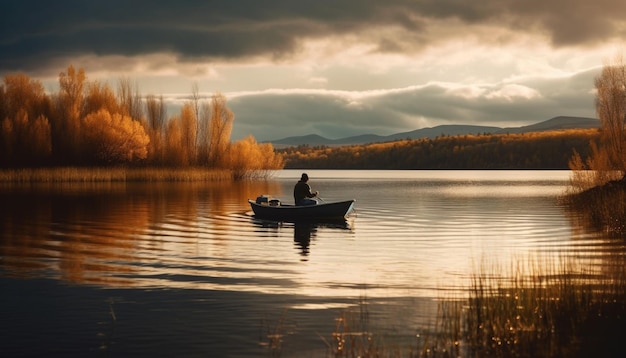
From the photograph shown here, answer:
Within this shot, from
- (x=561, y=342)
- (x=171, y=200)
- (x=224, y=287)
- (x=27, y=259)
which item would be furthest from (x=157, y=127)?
(x=561, y=342)

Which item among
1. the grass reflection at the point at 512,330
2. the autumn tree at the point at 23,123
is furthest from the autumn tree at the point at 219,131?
the grass reflection at the point at 512,330

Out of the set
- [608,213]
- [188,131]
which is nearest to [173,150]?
[188,131]

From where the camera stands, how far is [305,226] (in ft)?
105

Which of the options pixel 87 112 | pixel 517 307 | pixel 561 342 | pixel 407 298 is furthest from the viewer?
pixel 87 112

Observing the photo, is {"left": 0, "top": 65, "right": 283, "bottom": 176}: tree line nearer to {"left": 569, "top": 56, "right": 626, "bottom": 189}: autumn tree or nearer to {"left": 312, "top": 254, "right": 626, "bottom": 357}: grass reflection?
{"left": 569, "top": 56, "right": 626, "bottom": 189}: autumn tree

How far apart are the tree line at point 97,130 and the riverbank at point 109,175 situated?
933mm

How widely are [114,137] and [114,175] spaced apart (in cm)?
490

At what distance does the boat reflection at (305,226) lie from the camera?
2599cm

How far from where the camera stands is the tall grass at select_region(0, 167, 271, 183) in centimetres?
7588

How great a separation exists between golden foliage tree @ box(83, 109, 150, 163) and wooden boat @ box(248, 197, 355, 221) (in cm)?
4969

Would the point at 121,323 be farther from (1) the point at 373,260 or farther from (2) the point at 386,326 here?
(1) the point at 373,260

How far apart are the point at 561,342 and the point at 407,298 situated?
3.97 metres

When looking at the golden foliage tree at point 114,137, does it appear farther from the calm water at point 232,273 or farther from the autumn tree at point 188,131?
the calm water at point 232,273

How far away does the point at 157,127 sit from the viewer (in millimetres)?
89812
